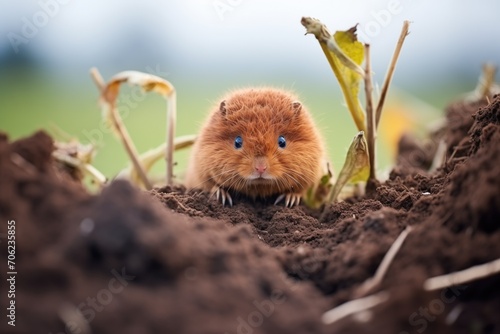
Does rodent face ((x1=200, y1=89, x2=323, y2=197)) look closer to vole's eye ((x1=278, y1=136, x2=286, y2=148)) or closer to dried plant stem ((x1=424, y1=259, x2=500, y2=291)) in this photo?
vole's eye ((x1=278, y1=136, x2=286, y2=148))

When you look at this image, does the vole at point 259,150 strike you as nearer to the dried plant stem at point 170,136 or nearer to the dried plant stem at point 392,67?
the dried plant stem at point 170,136

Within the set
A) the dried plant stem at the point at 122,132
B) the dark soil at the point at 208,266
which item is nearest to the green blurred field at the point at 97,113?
the dried plant stem at the point at 122,132

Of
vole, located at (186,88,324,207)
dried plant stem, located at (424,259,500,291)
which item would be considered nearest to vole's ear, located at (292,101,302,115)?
vole, located at (186,88,324,207)

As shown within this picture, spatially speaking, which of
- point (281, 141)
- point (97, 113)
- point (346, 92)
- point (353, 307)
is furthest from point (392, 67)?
point (97, 113)

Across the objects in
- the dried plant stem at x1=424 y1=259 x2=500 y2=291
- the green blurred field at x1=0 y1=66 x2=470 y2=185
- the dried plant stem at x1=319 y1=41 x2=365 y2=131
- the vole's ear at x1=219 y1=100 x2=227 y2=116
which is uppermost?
the dried plant stem at x1=319 y1=41 x2=365 y2=131

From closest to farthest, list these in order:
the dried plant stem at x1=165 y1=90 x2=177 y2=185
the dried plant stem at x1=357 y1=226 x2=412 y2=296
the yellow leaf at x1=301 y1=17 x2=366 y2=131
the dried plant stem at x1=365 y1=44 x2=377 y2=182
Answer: the dried plant stem at x1=357 y1=226 x2=412 y2=296, the yellow leaf at x1=301 y1=17 x2=366 y2=131, the dried plant stem at x1=365 y1=44 x2=377 y2=182, the dried plant stem at x1=165 y1=90 x2=177 y2=185

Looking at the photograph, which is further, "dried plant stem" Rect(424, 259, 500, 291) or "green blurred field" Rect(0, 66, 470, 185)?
"green blurred field" Rect(0, 66, 470, 185)
